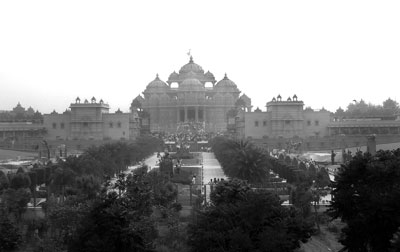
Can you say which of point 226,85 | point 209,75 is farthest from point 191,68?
point 226,85

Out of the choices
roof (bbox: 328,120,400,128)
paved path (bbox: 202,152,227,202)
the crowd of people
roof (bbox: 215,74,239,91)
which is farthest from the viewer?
roof (bbox: 215,74,239,91)

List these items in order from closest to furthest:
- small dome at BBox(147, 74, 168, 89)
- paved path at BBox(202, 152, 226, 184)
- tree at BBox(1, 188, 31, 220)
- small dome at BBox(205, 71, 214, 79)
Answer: tree at BBox(1, 188, 31, 220) → paved path at BBox(202, 152, 226, 184) → small dome at BBox(147, 74, 168, 89) → small dome at BBox(205, 71, 214, 79)

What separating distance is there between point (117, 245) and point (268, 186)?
1872 centimetres

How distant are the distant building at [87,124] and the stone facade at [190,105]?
52.1 ft

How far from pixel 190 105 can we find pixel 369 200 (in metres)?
85.3

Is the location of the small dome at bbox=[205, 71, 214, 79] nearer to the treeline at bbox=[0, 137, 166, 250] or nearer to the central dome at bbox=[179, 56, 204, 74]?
the central dome at bbox=[179, 56, 204, 74]

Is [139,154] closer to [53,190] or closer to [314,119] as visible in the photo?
[53,190]

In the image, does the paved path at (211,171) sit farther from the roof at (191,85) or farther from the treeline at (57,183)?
the roof at (191,85)

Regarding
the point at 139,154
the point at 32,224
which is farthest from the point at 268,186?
the point at 139,154

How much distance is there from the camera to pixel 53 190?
110 feet

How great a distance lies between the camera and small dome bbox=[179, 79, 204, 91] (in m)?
106

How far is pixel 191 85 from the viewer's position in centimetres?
10575

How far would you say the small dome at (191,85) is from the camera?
347ft

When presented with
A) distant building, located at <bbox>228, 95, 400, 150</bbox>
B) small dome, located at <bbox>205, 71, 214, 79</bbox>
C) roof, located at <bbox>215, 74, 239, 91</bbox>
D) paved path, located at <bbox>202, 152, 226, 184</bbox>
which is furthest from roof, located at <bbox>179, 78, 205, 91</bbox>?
paved path, located at <bbox>202, 152, 226, 184</bbox>
